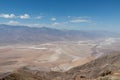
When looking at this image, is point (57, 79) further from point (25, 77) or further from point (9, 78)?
point (9, 78)

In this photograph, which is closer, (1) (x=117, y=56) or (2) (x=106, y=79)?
(2) (x=106, y=79)

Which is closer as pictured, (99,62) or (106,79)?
(106,79)

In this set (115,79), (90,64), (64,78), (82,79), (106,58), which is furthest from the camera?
(106,58)

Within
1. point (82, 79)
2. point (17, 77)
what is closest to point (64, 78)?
point (82, 79)

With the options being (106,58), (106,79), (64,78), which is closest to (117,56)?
(106,58)

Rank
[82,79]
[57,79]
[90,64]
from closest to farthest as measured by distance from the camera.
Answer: [82,79] < [57,79] < [90,64]

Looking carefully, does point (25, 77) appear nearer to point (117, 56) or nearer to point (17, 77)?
point (17, 77)
